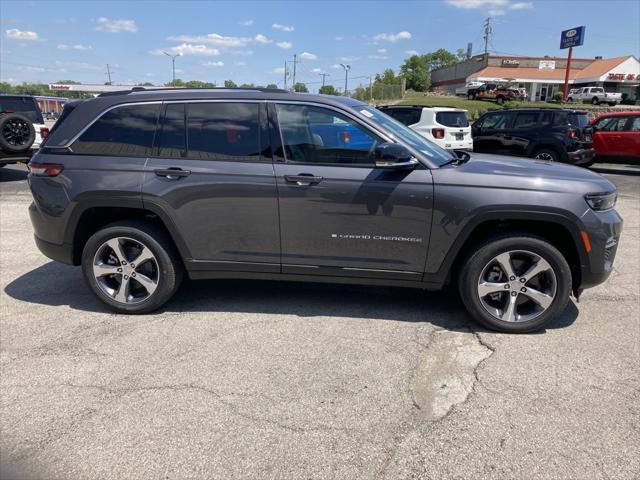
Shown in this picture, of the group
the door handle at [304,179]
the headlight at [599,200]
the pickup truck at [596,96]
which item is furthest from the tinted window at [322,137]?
the pickup truck at [596,96]

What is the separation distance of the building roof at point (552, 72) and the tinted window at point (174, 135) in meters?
70.1

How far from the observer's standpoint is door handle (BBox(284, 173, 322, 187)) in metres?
3.80

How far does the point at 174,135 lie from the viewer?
13.3 feet

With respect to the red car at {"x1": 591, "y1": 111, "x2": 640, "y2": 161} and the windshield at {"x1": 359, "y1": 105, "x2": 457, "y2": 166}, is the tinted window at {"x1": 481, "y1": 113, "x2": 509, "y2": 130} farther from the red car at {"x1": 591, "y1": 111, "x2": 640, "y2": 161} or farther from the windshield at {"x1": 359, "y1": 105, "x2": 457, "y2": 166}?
the windshield at {"x1": 359, "y1": 105, "x2": 457, "y2": 166}

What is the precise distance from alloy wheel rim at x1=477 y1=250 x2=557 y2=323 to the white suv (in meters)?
9.26

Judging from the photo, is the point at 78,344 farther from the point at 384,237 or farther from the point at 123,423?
the point at 384,237

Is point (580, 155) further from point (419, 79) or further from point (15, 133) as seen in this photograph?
point (419, 79)

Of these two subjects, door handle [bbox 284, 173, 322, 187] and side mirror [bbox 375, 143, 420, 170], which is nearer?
side mirror [bbox 375, 143, 420, 170]

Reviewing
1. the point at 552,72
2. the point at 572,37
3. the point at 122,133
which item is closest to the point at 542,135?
the point at 122,133

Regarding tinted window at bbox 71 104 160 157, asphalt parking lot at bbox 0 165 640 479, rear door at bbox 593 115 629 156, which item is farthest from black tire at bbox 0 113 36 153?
rear door at bbox 593 115 629 156

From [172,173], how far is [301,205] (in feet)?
3.57

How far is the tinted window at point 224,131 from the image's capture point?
3.96 m

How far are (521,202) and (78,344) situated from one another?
11.5 feet

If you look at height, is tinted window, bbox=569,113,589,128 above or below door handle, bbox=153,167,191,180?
above
